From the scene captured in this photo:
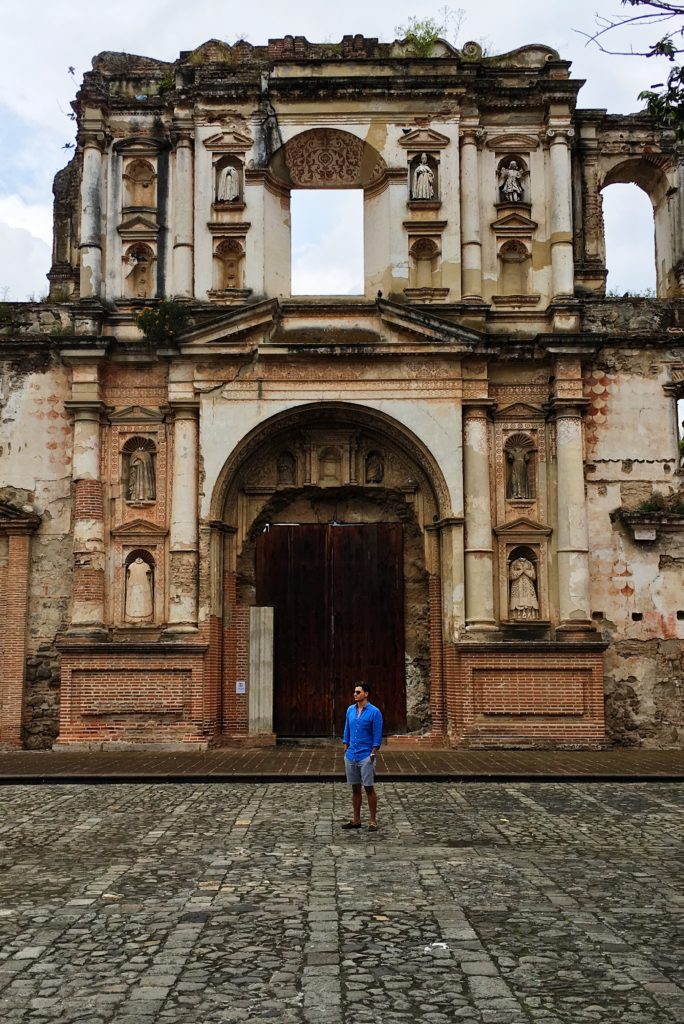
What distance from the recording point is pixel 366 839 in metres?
9.73

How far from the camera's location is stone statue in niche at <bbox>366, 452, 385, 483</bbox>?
62.0 feet

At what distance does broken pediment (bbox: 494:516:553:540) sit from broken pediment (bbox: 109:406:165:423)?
6.29 metres

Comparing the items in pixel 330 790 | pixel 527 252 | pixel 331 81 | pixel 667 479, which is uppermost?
pixel 331 81

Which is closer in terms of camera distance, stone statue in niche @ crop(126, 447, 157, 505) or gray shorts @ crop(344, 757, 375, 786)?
gray shorts @ crop(344, 757, 375, 786)

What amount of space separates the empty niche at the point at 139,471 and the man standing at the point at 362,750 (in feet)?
28.3

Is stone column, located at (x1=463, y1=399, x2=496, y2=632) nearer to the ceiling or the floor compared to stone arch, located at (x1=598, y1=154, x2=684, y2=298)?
nearer to the floor

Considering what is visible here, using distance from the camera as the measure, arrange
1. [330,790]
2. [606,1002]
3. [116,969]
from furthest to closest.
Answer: [330,790], [116,969], [606,1002]

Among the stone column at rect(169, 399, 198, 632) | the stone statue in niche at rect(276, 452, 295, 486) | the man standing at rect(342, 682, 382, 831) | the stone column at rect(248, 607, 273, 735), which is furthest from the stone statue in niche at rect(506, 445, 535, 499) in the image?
the man standing at rect(342, 682, 382, 831)

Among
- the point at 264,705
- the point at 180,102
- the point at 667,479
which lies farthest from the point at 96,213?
the point at 667,479

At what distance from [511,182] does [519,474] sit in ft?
17.9

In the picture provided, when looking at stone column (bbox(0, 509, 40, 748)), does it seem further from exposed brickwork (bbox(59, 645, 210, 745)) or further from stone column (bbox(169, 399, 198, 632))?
stone column (bbox(169, 399, 198, 632))

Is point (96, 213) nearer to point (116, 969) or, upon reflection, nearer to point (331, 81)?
point (331, 81)

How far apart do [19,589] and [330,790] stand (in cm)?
793

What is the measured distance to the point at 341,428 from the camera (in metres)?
18.9
